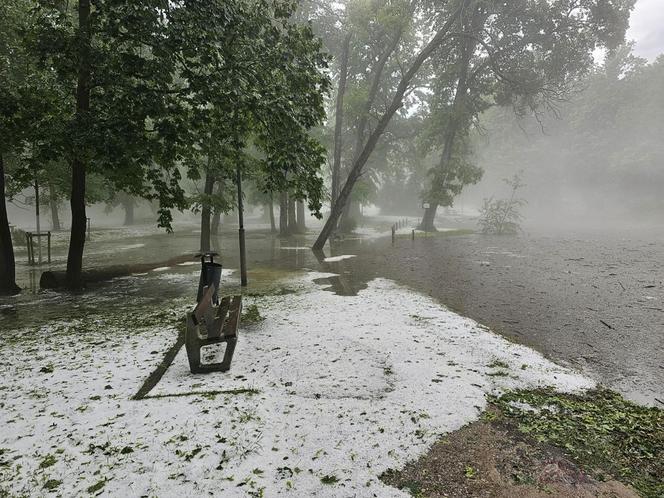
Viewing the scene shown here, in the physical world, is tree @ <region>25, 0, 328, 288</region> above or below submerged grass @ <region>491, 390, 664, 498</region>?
above

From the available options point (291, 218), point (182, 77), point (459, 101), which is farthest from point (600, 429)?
point (459, 101)

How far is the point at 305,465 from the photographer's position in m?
3.43

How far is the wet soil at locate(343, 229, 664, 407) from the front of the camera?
629cm

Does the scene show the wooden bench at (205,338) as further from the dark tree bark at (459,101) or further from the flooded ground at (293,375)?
the dark tree bark at (459,101)

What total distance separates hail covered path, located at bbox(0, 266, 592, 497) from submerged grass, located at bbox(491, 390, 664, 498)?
0.38 meters

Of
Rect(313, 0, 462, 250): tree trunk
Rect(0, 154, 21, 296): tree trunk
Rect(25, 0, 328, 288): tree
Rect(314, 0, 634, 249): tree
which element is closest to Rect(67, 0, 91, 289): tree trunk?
Rect(25, 0, 328, 288): tree

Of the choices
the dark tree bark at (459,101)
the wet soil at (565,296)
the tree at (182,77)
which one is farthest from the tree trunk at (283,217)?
the tree at (182,77)

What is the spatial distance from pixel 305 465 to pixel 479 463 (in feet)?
5.33

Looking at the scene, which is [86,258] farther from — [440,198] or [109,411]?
[440,198]

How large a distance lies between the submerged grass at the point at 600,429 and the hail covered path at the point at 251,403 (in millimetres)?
379

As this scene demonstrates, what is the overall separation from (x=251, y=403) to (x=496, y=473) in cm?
267

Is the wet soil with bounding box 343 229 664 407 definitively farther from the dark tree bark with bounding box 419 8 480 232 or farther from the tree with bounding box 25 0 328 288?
the dark tree bark with bounding box 419 8 480 232

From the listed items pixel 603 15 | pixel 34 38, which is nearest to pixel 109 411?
pixel 34 38

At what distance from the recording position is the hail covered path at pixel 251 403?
10.9 ft
